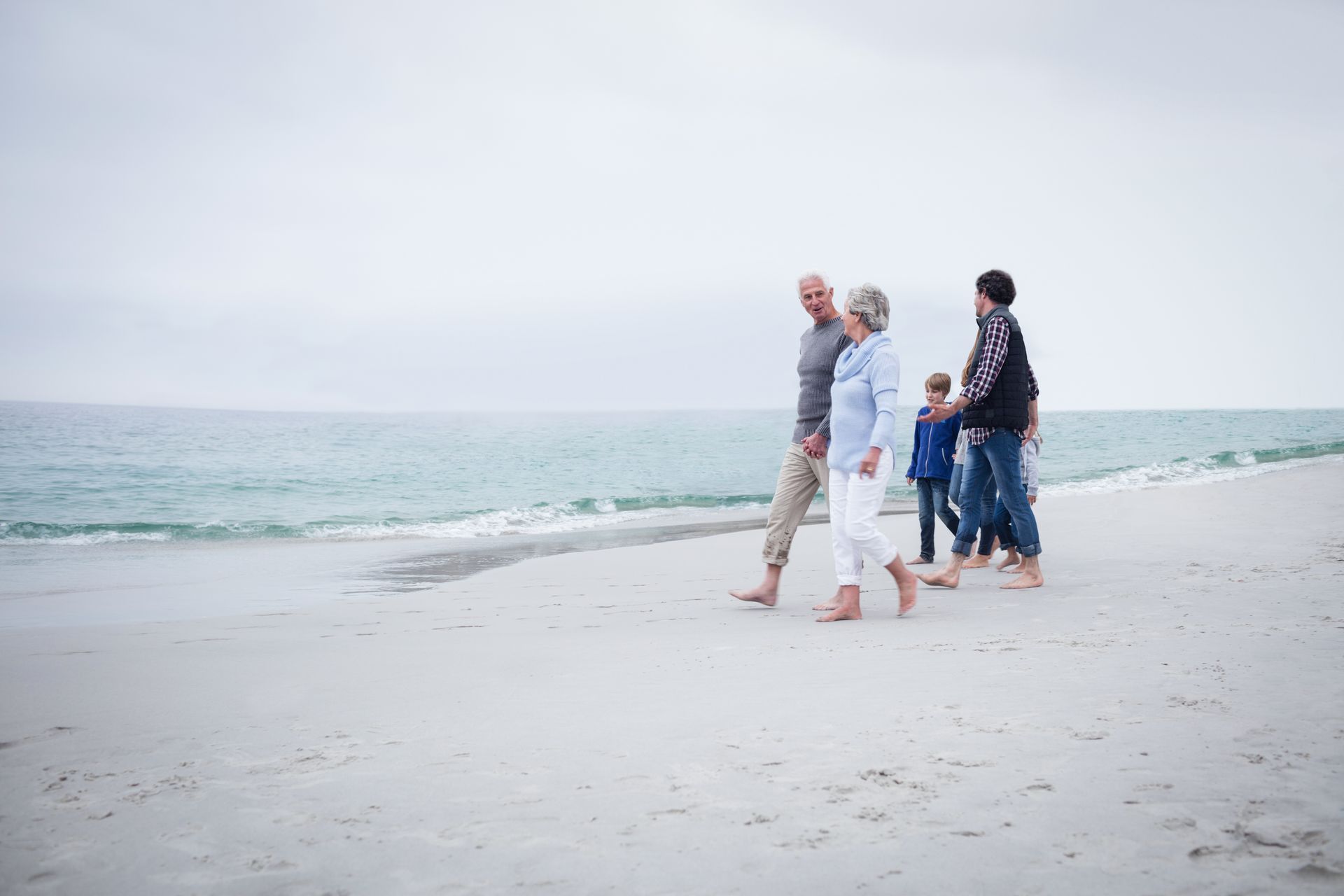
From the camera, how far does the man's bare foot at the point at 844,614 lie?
4.71 metres

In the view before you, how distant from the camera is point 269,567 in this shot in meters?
8.91

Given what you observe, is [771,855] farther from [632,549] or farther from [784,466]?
[632,549]

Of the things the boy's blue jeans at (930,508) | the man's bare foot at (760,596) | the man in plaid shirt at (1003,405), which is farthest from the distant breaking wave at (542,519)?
the man in plaid shirt at (1003,405)

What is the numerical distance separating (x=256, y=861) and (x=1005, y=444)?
497cm

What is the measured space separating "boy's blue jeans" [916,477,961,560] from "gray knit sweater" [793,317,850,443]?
107 inches

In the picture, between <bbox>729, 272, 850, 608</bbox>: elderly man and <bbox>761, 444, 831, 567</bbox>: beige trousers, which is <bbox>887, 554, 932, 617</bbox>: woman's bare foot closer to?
<bbox>729, 272, 850, 608</bbox>: elderly man

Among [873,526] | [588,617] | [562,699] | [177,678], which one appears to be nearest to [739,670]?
[562,699]

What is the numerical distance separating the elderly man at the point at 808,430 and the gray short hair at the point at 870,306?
41cm

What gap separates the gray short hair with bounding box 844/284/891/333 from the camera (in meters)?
4.57

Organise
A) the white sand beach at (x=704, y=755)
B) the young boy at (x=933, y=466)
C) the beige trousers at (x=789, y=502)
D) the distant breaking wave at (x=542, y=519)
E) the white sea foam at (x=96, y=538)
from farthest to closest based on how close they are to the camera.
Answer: the distant breaking wave at (x=542, y=519), the white sea foam at (x=96, y=538), the young boy at (x=933, y=466), the beige trousers at (x=789, y=502), the white sand beach at (x=704, y=755)

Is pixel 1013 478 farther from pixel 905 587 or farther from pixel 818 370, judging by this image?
pixel 818 370

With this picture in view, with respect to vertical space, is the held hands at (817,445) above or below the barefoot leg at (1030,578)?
above

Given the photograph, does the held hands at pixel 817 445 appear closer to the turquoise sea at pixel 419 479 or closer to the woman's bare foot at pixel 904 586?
the woman's bare foot at pixel 904 586

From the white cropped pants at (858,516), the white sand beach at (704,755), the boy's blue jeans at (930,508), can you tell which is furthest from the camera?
the boy's blue jeans at (930,508)
